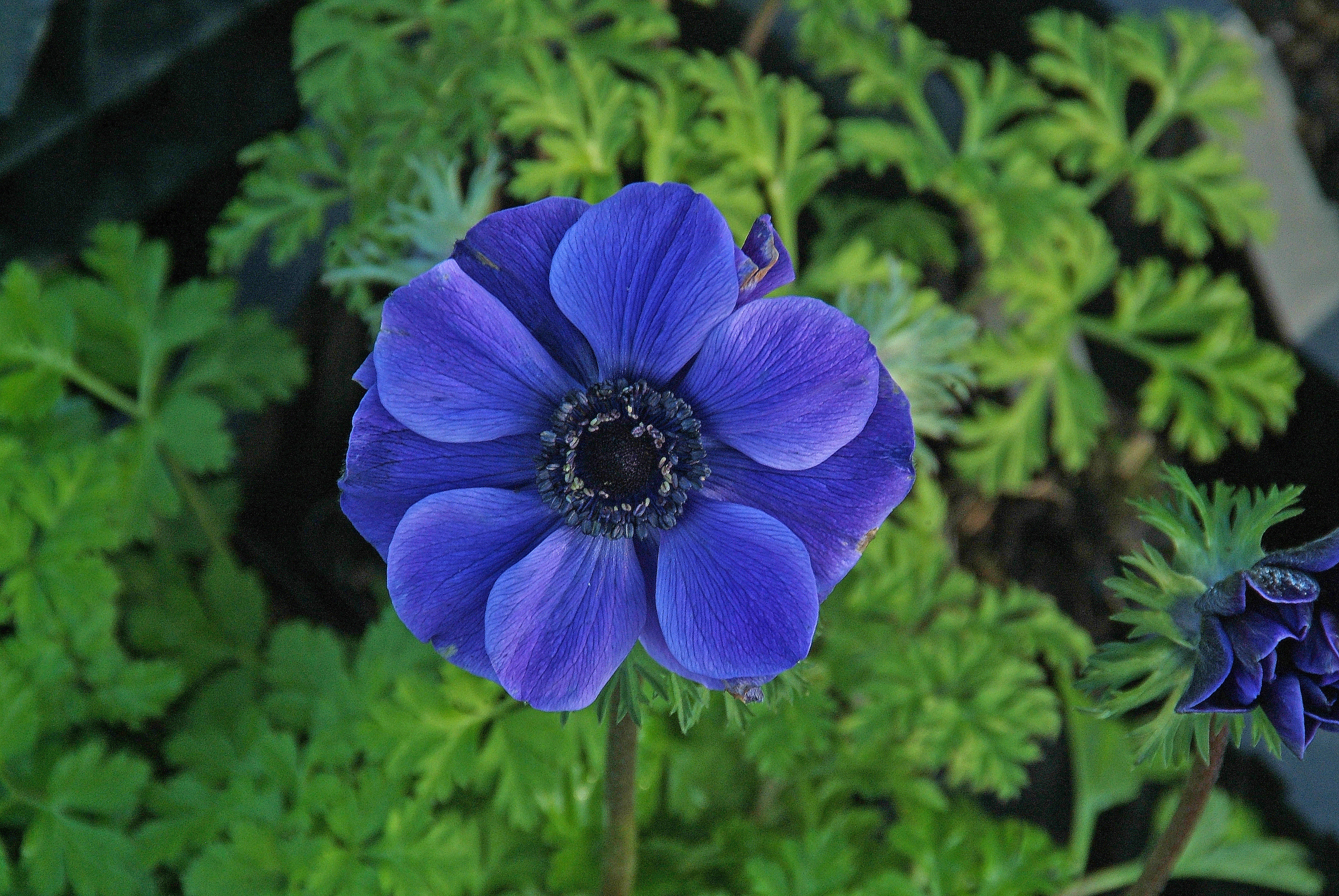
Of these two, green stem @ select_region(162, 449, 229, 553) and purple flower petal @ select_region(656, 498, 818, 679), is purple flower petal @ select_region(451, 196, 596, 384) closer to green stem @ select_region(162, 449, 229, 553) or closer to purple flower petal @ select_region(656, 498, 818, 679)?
purple flower petal @ select_region(656, 498, 818, 679)

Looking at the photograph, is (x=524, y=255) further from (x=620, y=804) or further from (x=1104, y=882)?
(x=1104, y=882)

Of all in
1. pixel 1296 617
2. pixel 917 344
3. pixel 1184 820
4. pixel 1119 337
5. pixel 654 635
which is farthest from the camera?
pixel 1119 337

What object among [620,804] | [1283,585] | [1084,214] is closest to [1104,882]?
[620,804]

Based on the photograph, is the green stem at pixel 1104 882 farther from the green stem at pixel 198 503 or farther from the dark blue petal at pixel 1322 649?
the green stem at pixel 198 503

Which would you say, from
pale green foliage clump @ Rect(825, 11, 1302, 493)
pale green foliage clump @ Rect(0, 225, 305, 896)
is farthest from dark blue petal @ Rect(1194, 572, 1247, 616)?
pale green foliage clump @ Rect(0, 225, 305, 896)

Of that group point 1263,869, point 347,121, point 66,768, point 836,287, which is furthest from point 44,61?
point 1263,869

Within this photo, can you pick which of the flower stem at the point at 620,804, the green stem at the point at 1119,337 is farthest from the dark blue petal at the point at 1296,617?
the green stem at the point at 1119,337

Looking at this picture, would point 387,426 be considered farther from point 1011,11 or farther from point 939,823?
point 1011,11
